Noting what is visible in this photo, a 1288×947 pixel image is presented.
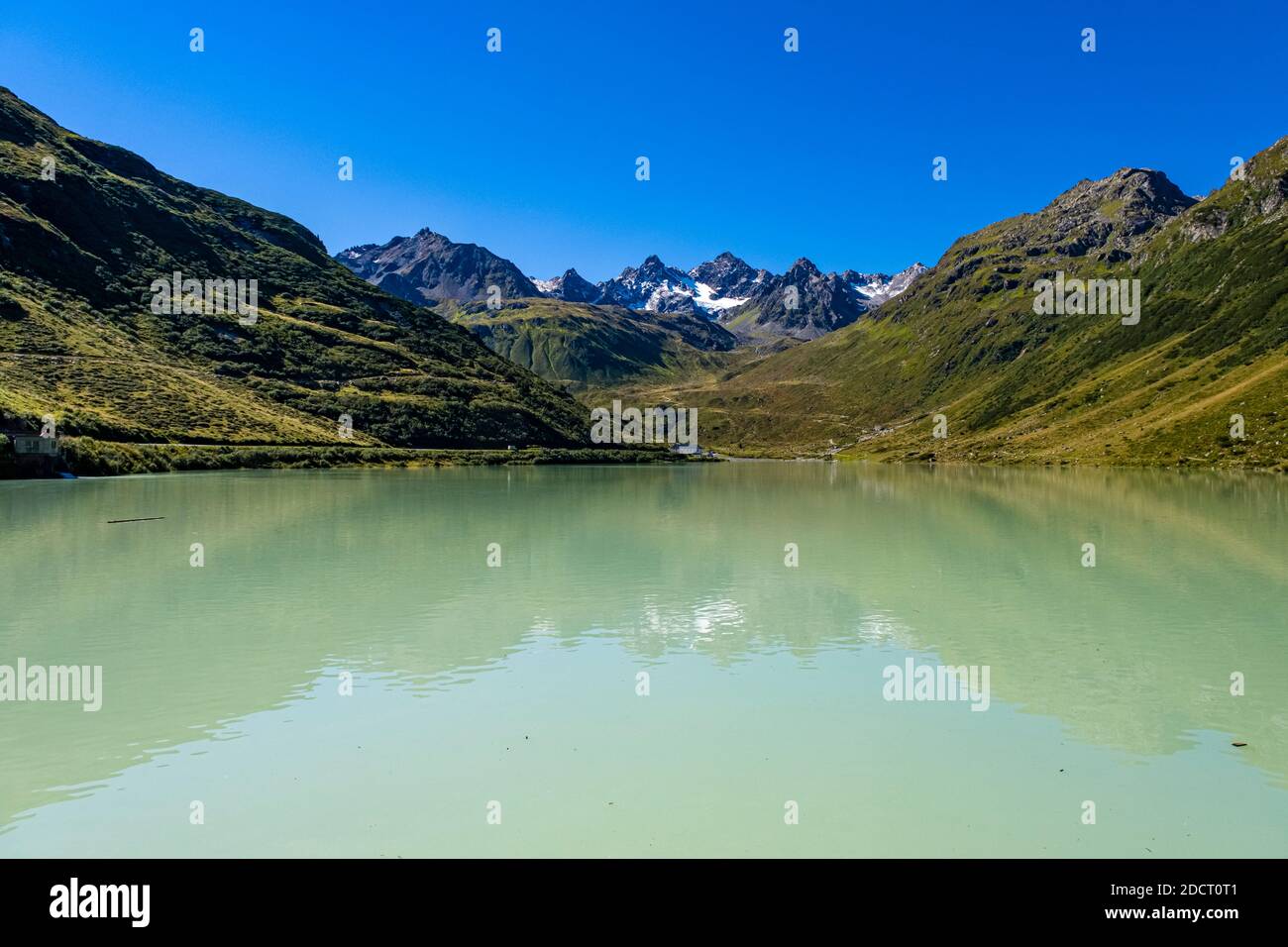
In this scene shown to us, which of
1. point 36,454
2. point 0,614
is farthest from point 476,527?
point 36,454

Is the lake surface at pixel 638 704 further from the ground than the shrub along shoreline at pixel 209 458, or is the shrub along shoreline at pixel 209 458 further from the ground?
the shrub along shoreline at pixel 209 458

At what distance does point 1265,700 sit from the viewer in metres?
19.8

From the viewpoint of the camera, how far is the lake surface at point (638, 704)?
1311 cm

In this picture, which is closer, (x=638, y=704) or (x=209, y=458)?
(x=638, y=704)

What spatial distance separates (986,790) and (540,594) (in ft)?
75.4

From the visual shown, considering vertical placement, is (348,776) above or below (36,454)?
below

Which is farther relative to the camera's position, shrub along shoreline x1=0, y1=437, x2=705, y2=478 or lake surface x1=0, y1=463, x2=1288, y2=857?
shrub along shoreline x1=0, y1=437, x2=705, y2=478

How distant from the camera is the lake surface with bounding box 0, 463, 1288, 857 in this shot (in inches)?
516

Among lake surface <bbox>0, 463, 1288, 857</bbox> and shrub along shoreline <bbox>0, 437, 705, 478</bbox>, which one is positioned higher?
shrub along shoreline <bbox>0, 437, 705, 478</bbox>

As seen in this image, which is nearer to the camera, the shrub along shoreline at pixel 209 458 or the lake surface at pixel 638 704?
the lake surface at pixel 638 704

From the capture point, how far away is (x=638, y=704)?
19953mm

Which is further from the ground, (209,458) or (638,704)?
(209,458)

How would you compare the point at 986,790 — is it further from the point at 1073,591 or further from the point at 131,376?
the point at 131,376
